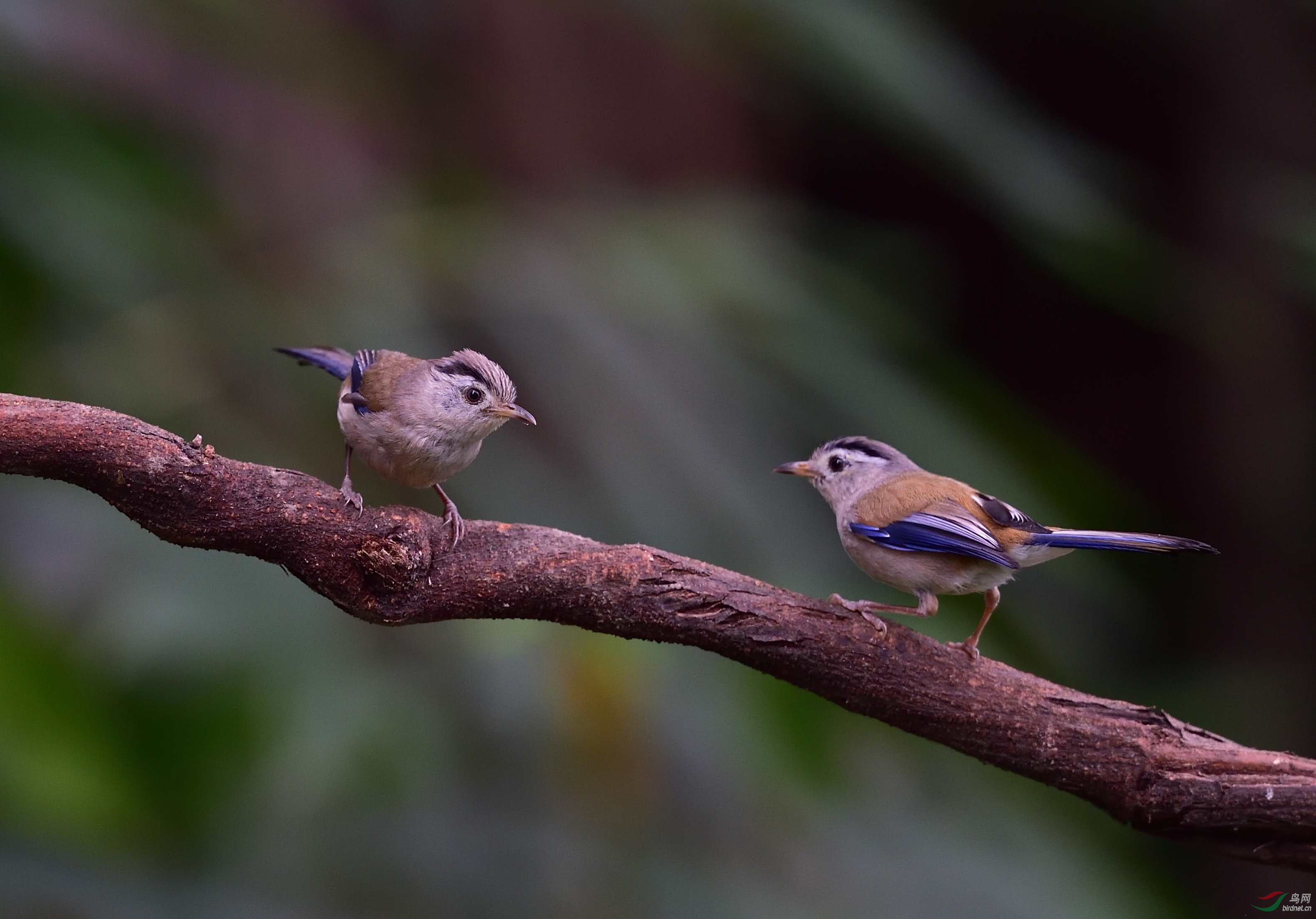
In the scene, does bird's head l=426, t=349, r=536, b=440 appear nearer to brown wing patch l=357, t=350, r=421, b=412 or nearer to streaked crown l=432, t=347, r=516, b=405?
streaked crown l=432, t=347, r=516, b=405

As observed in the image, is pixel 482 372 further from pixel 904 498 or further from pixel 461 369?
pixel 904 498

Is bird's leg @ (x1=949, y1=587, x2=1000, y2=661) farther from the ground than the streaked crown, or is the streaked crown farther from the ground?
the streaked crown

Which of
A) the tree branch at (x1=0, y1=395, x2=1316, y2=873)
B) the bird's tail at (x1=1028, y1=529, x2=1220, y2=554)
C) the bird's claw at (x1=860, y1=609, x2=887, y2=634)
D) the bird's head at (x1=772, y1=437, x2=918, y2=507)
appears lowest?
the tree branch at (x1=0, y1=395, x2=1316, y2=873)

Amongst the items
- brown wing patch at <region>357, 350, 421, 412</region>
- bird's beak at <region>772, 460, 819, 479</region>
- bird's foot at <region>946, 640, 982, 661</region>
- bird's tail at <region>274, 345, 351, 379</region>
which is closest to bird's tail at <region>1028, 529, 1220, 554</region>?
bird's foot at <region>946, 640, 982, 661</region>

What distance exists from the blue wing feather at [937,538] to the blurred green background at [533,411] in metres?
0.90

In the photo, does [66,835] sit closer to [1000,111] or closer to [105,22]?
[105,22]

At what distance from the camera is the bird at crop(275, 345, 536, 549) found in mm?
3768

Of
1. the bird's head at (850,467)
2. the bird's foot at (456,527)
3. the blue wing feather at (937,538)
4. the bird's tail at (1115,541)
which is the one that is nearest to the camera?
the bird's foot at (456,527)

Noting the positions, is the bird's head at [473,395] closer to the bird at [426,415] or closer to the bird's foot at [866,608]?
the bird at [426,415]

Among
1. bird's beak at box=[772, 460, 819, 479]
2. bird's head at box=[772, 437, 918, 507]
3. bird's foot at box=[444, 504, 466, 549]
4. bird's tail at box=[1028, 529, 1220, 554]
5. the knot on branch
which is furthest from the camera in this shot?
bird's beak at box=[772, 460, 819, 479]

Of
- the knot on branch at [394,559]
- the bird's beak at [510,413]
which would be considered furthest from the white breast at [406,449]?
the knot on branch at [394,559]

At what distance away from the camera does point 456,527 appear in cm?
338

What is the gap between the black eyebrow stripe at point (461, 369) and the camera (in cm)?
392

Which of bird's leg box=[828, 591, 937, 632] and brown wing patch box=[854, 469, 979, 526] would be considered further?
brown wing patch box=[854, 469, 979, 526]
